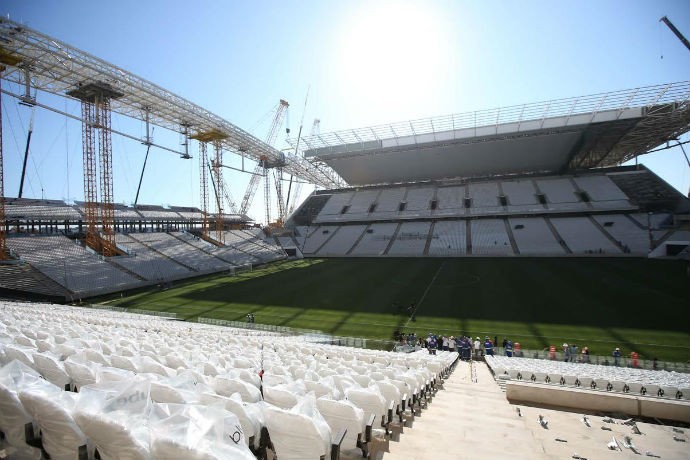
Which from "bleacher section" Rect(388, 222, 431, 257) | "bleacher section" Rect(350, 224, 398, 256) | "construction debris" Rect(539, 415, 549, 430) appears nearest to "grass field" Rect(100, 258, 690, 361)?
"bleacher section" Rect(388, 222, 431, 257)

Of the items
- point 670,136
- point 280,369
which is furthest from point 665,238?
point 280,369

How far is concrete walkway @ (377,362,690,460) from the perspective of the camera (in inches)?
184

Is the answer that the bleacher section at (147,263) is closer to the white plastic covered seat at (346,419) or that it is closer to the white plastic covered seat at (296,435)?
the white plastic covered seat at (346,419)

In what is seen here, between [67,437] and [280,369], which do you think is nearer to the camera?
[67,437]

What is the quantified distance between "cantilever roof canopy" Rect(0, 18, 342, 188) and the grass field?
17972mm

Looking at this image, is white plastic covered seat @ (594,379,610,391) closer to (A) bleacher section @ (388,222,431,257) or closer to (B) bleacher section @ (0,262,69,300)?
(B) bleacher section @ (0,262,69,300)

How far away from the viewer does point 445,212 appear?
5669cm

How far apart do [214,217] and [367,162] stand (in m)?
28.3

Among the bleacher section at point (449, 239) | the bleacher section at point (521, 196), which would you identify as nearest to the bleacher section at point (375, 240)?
the bleacher section at point (449, 239)

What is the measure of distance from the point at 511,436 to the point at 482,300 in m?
22.8

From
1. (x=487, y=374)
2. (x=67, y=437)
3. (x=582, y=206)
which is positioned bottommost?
(x=487, y=374)

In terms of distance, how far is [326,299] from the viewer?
94.4 ft

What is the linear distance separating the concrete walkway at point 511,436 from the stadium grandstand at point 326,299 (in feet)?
0.17

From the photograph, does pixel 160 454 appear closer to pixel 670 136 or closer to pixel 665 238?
pixel 665 238
